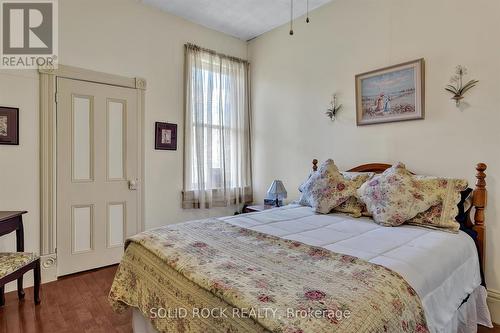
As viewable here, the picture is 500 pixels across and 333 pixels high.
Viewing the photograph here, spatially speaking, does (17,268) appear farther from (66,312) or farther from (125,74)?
(125,74)

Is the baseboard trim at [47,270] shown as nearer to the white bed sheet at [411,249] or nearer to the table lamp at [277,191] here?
the white bed sheet at [411,249]

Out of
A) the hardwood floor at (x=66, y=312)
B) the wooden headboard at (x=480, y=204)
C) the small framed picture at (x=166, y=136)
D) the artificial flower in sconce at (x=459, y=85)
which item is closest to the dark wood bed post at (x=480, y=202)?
the wooden headboard at (x=480, y=204)

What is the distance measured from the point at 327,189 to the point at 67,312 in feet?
7.63

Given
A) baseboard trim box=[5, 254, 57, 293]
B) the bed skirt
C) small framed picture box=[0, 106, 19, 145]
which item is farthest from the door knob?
the bed skirt

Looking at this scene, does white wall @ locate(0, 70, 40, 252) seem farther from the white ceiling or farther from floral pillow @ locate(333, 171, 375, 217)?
floral pillow @ locate(333, 171, 375, 217)

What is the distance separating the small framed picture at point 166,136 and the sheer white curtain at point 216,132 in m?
0.15

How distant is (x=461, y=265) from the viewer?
5.52 ft

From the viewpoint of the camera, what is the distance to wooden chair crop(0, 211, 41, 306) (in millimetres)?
2018

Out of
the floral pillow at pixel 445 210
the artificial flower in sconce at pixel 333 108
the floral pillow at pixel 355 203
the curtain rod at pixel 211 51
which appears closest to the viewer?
the floral pillow at pixel 445 210

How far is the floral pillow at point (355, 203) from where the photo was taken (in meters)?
2.44

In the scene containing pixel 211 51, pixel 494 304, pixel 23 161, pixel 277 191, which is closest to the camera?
pixel 494 304

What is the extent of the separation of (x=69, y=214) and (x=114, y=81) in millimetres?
1450

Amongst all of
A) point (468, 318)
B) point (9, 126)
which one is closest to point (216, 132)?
point (9, 126)

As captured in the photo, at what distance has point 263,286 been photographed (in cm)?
108
